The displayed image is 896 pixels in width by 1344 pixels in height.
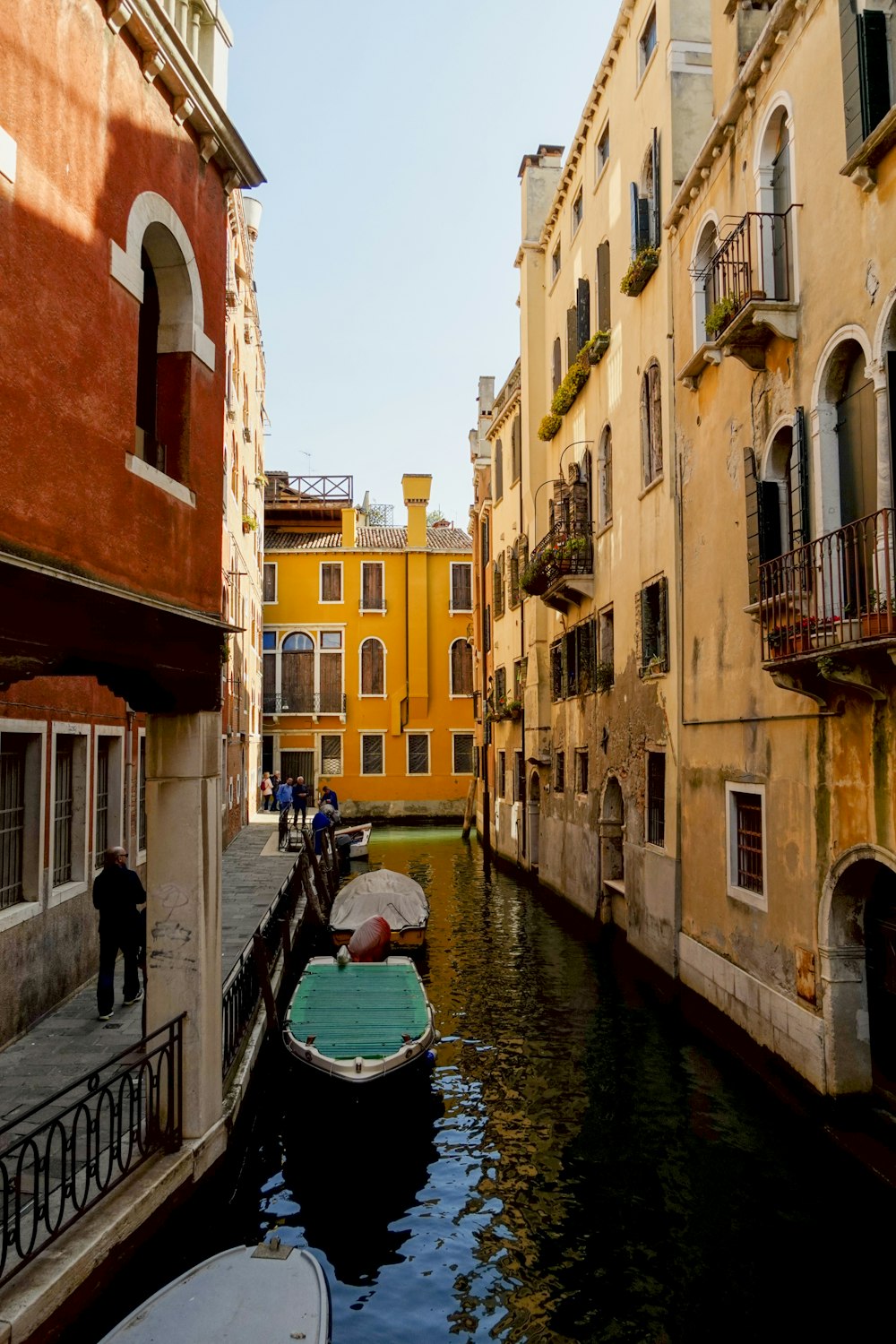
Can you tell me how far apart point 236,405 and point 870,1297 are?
68.9ft

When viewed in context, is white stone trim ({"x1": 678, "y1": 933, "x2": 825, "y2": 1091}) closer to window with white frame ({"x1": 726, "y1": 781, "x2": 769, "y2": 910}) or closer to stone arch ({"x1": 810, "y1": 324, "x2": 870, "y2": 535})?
window with white frame ({"x1": 726, "y1": 781, "x2": 769, "y2": 910})

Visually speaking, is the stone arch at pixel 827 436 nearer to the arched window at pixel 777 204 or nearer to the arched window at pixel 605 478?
the arched window at pixel 777 204

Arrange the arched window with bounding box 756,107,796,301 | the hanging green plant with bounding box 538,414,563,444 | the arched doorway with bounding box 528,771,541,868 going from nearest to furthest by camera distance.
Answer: the arched window with bounding box 756,107,796,301
the hanging green plant with bounding box 538,414,563,444
the arched doorway with bounding box 528,771,541,868

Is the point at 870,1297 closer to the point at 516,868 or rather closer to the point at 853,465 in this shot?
the point at 853,465

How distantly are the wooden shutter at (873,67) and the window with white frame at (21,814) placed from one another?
806 centimetres

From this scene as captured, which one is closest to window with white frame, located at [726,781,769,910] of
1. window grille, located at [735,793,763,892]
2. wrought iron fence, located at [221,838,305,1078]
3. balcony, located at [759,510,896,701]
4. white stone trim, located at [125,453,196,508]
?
window grille, located at [735,793,763,892]

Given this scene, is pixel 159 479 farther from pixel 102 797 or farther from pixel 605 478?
pixel 605 478

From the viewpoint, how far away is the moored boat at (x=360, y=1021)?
28.1 feet

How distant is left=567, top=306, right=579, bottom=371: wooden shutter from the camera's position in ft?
64.4

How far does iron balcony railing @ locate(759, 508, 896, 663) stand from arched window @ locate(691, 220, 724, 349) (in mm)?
4148

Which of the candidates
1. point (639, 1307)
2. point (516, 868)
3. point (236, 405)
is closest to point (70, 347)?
point (639, 1307)

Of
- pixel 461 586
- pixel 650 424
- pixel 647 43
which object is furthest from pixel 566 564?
pixel 461 586

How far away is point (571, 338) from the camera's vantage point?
20031 millimetres

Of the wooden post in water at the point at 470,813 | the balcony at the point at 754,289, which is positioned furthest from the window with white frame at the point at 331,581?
the balcony at the point at 754,289
